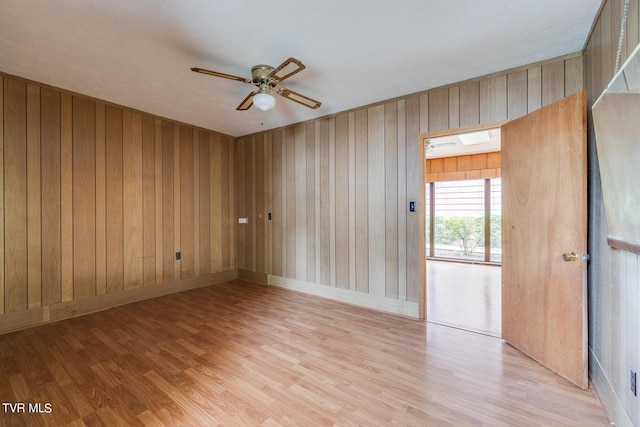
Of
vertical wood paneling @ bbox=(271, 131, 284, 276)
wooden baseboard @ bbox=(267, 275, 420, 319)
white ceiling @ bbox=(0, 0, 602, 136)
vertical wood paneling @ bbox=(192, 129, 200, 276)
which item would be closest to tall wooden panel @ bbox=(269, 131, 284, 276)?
vertical wood paneling @ bbox=(271, 131, 284, 276)

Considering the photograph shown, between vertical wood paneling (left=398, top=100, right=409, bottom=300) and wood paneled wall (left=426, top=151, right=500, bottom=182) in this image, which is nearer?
vertical wood paneling (left=398, top=100, right=409, bottom=300)

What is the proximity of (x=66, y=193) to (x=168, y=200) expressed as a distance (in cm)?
115

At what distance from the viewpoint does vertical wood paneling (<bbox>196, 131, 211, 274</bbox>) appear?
443 cm

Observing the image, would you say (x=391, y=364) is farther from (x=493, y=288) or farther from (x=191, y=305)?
(x=493, y=288)

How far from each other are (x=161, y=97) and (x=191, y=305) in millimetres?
2692

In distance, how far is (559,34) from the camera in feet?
6.62

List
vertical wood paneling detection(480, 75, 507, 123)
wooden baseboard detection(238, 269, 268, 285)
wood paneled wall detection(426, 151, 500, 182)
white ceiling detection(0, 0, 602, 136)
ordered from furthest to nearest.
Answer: wood paneled wall detection(426, 151, 500, 182)
wooden baseboard detection(238, 269, 268, 285)
vertical wood paneling detection(480, 75, 507, 123)
white ceiling detection(0, 0, 602, 136)

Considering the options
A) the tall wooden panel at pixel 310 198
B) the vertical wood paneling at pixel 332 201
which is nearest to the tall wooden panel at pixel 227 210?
the tall wooden panel at pixel 310 198

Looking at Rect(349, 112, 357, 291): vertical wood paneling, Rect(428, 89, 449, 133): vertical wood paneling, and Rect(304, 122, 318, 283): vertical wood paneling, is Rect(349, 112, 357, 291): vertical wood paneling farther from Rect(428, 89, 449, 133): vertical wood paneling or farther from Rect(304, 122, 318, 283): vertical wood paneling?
Rect(428, 89, 449, 133): vertical wood paneling

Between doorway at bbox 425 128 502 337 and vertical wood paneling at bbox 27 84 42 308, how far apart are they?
516cm

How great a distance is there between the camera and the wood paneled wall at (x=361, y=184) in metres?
2.62

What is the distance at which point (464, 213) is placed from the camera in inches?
275

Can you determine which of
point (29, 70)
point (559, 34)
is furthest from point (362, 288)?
point (29, 70)

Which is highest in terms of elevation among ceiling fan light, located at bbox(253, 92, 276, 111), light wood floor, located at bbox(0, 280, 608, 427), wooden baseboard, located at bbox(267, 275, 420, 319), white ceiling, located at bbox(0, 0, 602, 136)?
white ceiling, located at bbox(0, 0, 602, 136)
